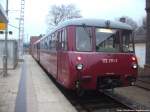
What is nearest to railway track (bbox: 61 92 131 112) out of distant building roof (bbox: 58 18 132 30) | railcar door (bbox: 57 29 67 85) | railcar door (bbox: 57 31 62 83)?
railcar door (bbox: 57 29 67 85)

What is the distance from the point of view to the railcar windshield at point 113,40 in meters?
13.4

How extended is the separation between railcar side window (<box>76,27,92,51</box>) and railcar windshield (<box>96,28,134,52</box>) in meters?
0.30

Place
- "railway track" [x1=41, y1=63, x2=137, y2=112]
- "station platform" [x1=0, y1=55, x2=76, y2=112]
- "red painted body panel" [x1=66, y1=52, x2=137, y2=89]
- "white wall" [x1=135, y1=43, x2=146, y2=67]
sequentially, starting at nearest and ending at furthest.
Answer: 1. "station platform" [x1=0, y1=55, x2=76, y2=112]
2. "railway track" [x1=41, y1=63, x2=137, y2=112]
3. "red painted body panel" [x1=66, y1=52, x2=137, y2=89]
4. "white wall" [x1=135, y1=43, x2=146, y2=67]

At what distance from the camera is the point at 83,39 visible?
43.6 feet

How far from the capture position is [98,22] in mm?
13625

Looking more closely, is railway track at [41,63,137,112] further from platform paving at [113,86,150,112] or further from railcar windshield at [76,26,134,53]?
railcar windshield at [76,26,134,53]

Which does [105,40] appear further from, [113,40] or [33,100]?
[33,100]

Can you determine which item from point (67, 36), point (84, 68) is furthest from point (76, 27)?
point (84, 68)

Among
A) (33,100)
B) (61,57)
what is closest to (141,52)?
(61,57)

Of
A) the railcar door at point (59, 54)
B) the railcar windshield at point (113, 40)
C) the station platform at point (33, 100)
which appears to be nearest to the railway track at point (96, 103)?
the station platform at point (33, 100)

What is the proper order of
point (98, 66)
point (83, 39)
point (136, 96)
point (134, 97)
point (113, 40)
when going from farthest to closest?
point (136, 96) → point (134, 97) → point (113, 40) → point (83, 39) → point (98, 66)

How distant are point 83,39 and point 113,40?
3.82 feet

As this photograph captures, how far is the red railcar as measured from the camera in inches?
504

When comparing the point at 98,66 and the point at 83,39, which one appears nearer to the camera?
the point at 98,66
